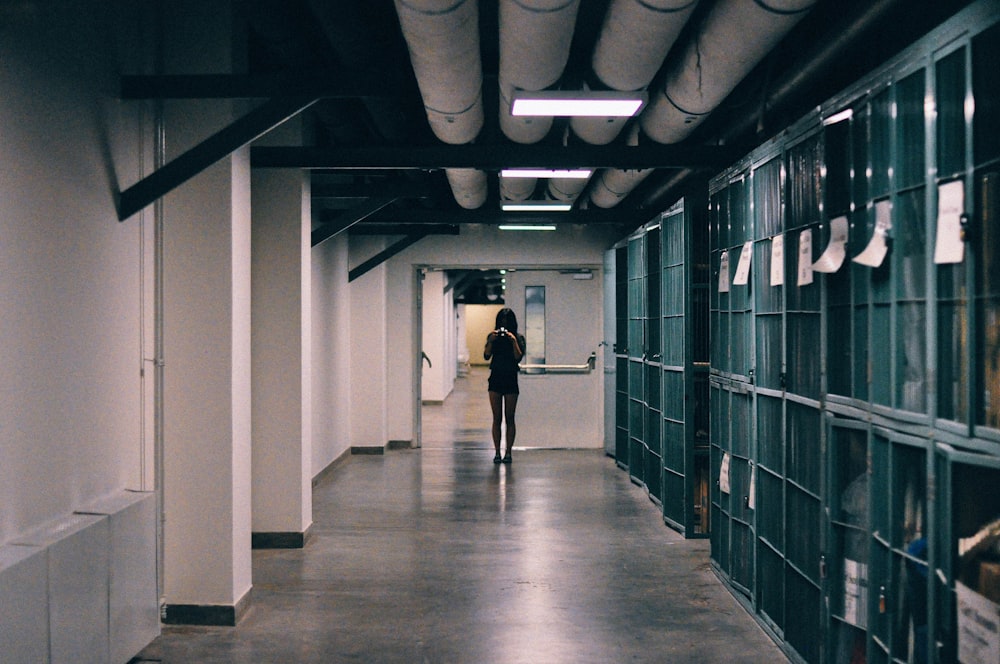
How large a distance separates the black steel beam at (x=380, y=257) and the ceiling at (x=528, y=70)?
2.83m

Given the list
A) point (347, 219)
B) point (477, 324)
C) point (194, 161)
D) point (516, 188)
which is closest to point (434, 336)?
point (516, 188)

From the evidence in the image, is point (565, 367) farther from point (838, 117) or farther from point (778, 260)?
point (838, 117)

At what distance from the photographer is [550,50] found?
342 cm

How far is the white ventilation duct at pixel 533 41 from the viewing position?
119 inches

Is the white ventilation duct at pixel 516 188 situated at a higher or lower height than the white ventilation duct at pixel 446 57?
higher

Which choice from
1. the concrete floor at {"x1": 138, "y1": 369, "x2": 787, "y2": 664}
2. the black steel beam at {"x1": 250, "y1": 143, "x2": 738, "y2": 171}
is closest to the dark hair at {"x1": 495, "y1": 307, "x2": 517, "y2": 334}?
the concrete floor at {"x1": 138, "y1": 369, "x2": 787, "y2": 664}

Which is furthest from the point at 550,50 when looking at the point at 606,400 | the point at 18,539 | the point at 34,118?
the point at 606,400

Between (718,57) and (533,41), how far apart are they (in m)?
0.84

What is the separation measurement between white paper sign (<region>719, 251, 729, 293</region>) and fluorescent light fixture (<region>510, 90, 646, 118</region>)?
108 centimetres

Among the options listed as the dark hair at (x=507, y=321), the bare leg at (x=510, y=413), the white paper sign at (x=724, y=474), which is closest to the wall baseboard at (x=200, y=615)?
the white paper sign at (x=724, y=474)

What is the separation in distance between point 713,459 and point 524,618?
161 centimetres

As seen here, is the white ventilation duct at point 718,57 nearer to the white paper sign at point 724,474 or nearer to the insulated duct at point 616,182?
the insulated duct at point 616,182

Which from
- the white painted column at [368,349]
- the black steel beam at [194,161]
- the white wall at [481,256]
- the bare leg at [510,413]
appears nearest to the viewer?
the black steel beam at [194,161]

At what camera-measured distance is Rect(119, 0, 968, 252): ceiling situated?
3.18 meters
